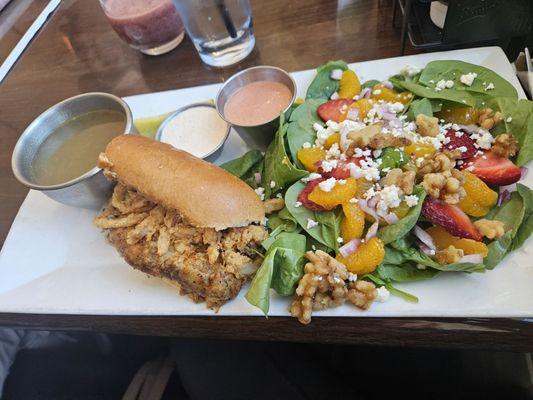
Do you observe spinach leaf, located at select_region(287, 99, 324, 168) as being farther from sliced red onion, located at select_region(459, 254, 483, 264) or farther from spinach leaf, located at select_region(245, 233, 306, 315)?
sliced red onion, located at select_region(459, 254, 483, 264)

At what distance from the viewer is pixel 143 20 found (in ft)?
7.36

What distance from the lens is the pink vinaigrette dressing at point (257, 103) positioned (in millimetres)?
1721

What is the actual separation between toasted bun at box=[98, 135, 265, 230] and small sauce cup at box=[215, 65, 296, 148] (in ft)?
0.91

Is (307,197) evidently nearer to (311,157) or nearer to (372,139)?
(311,157)

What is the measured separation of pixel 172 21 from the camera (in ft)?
7.67

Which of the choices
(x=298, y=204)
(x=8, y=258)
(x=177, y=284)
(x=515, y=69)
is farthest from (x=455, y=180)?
(x=8, y=258)

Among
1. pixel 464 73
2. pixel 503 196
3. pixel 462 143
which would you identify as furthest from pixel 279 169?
pixel 464 73

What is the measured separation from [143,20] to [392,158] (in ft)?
5.27

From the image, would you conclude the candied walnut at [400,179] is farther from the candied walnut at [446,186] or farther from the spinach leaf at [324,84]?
the spinach leaf at [324,84]

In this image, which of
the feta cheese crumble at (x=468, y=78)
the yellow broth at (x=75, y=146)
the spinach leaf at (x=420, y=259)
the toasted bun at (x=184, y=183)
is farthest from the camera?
the yellow broth at (x=75, y=146)

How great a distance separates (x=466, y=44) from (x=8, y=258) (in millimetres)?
2205

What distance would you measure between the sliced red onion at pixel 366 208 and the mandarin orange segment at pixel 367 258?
0.28 feet

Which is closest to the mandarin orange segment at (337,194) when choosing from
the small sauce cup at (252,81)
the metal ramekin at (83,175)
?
the small sauce cup at (252,81)

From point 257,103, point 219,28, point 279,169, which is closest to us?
point 279,169
